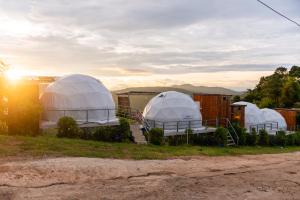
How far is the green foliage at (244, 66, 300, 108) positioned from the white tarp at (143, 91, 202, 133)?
116 ft

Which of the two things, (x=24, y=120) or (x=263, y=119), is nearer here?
(x=24, y=120)

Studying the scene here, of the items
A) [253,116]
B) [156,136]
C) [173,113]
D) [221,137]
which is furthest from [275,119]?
[156,136]

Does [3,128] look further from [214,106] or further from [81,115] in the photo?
[214,106]

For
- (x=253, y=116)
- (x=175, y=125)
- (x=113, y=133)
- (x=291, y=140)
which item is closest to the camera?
(x=113, y=133)

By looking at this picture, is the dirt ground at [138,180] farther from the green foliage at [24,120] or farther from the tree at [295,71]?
the tree at [295,71]

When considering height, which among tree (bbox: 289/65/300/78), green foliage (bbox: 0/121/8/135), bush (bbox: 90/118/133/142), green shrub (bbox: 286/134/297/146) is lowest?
green shrub (bbox: 286/134/297/146)

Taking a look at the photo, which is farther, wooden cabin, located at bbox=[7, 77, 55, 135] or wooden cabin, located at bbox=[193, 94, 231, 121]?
wooden cabin, located at bbox=[193, 94, 231, 121]

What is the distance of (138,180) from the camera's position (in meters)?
9.72

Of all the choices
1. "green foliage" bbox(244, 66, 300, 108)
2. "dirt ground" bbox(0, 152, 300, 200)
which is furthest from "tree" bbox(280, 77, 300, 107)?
"dirt ground" bbox(0, 152, 300, 200)

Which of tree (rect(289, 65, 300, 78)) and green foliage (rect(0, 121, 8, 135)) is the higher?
tree (rect(289, 65, 300, 78))

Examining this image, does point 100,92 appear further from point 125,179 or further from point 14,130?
point 125,179

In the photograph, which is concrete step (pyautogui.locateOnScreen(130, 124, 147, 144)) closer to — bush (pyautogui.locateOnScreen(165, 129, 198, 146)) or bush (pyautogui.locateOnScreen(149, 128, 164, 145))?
bush (pyautogui.locateOnScreen(149, 128, 164, 145))

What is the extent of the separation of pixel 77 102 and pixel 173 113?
7.90 meters

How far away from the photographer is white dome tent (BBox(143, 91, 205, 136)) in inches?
1174
